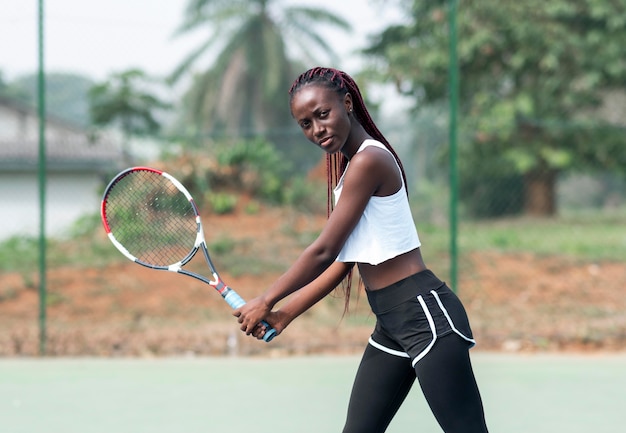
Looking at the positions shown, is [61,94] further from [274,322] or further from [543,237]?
[274,322]

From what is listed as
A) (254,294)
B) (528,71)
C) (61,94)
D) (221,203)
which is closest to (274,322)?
(254,294)

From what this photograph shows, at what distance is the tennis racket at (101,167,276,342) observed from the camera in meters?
3.38

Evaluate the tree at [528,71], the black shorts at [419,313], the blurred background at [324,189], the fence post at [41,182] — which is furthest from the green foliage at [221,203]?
the black shorts at [419,313]

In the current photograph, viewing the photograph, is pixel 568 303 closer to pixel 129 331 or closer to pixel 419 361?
pixel 129 331

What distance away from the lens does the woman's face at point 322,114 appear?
273 cm

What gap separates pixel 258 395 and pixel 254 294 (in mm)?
3104

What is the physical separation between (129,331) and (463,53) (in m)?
11.1

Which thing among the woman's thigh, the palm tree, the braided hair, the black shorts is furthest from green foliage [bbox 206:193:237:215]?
the palm tree

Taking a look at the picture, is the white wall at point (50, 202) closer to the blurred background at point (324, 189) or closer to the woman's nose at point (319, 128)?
the blurred background at point (324, 189)

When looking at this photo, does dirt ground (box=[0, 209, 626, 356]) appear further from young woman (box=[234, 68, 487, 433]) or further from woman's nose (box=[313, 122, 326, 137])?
woman's nose (box=[313, 122, 326, 137])

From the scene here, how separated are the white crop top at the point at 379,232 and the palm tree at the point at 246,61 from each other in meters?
25.0

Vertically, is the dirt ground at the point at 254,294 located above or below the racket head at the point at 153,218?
below

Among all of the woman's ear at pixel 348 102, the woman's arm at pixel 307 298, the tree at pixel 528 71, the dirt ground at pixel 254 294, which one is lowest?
the dirt ground at pixel 254 294

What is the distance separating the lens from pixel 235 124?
3127cm
